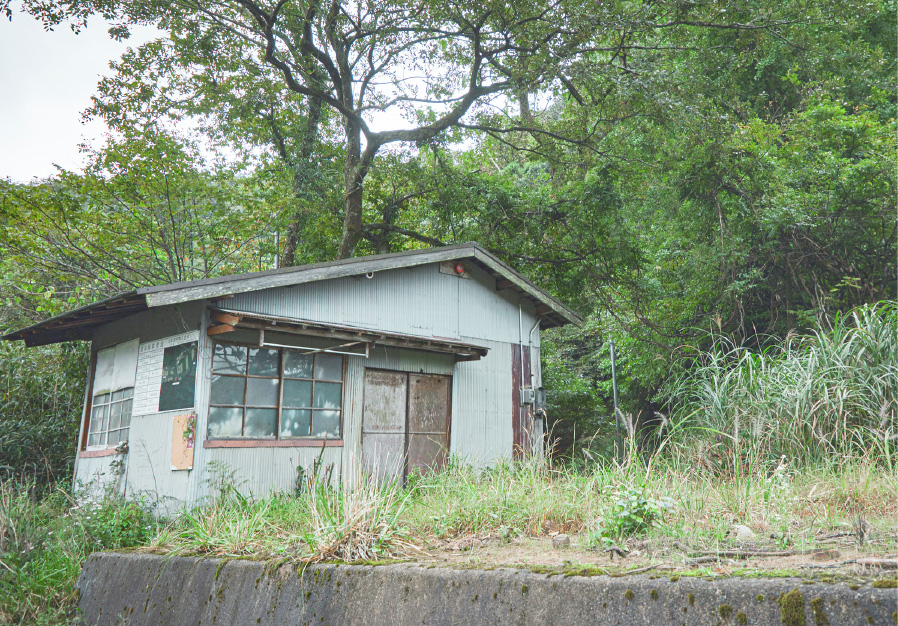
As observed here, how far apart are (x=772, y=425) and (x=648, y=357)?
325 inches

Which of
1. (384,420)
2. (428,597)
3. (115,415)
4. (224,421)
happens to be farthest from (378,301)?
(428,597)

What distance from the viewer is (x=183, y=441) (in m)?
7.61

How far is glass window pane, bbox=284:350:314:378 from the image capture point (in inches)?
335

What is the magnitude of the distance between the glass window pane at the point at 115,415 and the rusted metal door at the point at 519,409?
6.08 meters

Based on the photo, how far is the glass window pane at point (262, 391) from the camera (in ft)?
26.6

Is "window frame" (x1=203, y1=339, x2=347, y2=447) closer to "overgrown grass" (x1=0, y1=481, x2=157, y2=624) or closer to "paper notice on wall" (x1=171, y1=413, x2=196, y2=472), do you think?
"paper notice on wall" (x1=171, y1=413, x2=196, y2=472)

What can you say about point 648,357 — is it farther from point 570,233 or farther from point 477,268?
point 477,268

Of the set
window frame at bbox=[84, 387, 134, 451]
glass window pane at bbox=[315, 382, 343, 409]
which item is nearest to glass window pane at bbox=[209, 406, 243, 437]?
glass window pane at bbox=[315, 382, 343, 409]

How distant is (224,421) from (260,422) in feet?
1.52

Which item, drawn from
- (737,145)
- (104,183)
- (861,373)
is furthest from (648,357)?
(104,183)

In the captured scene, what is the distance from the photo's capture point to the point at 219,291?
7.59 metres

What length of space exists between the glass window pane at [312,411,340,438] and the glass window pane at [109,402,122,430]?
3.00 metres

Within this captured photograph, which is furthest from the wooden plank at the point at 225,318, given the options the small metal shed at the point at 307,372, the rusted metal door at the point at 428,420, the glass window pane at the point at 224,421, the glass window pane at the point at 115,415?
the rusted metal door at the point at 428,420

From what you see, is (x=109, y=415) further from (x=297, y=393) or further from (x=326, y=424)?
(x=326, y=424)
